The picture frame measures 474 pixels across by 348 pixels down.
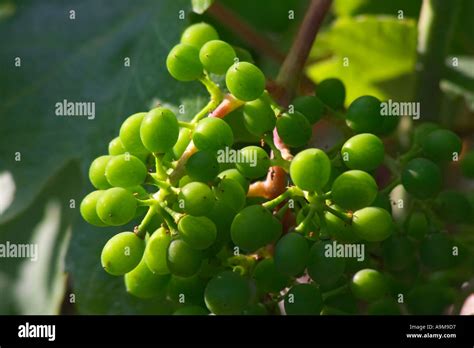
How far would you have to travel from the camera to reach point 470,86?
53.1 inches

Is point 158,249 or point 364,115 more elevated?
point 364,115

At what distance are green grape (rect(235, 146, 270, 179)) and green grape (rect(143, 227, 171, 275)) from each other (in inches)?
4.3

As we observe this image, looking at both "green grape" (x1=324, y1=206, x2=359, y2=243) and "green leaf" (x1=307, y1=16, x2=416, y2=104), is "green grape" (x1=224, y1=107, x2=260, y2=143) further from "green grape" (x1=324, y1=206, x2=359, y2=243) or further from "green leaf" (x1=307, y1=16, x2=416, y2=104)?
"green leaf" (x1=307, y1=16, x2=416, y2=104)

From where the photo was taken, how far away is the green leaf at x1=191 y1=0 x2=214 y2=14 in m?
1.07

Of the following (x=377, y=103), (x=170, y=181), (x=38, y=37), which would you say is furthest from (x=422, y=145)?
(x=38, y=37)

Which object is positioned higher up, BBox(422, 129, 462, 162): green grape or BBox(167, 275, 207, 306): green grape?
BBox(422, 129, 462, 162): green grape

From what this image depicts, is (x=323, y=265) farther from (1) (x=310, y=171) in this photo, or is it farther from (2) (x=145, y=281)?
(2) (x=145, y=281)

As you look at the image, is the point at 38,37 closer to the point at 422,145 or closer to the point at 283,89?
the point at 283,89

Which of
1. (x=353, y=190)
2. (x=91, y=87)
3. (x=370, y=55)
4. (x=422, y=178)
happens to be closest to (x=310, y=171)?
(x=353, y=190)

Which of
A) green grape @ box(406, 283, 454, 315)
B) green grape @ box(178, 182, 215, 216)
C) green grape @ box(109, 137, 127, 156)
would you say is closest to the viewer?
green grape @ box(178, 182, 215, 216)

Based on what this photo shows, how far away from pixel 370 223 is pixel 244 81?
201mm

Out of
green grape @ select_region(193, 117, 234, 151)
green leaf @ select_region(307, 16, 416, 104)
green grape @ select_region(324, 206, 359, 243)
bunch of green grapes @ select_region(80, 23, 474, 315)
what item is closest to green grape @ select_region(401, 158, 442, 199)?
bunch of green grapes @ select_region(80, 23, 474, 315)

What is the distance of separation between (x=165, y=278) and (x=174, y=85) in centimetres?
33

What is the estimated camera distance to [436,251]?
949 millimetres
